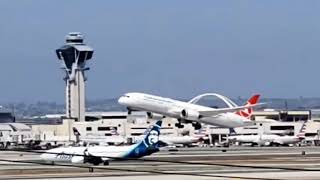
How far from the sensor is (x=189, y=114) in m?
147

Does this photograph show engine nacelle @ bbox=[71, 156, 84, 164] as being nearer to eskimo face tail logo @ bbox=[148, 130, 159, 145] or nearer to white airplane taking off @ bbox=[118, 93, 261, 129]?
eskimo face tail logo @ bbox=[148, 130, 159, 145]

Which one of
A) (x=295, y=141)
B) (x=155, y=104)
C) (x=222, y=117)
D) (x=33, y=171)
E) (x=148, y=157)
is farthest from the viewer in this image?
(x=295, y=141)

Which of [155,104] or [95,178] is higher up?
[155,104]

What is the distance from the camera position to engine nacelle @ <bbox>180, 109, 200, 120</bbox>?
14588cm

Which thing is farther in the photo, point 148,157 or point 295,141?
Result: point 295,141

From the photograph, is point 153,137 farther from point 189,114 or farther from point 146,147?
point 189,114

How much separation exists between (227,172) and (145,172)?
6784mm

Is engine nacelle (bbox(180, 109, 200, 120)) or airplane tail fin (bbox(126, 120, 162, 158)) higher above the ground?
engine nacelle (bbox(180, 109, 200, 120))

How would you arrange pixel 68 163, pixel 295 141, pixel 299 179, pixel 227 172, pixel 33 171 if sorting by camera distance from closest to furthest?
pixel 299 179, pixel 227 172, pixel 33 171, pixel 68 163, pixel 295 141

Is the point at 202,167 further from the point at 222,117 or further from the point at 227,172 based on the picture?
the point at 222,117

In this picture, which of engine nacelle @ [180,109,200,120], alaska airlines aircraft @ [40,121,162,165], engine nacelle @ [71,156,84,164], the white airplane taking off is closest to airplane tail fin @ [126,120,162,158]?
alaska airlines aircraft @ [40,121,162,165]

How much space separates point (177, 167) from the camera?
8656cm

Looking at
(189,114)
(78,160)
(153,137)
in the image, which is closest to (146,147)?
(153,137)

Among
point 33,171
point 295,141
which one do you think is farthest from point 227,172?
point 295,141
